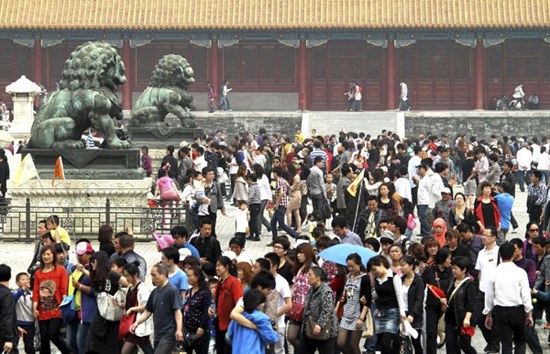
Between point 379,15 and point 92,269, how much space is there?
1311 inches

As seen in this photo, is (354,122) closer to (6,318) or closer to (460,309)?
(460,309)

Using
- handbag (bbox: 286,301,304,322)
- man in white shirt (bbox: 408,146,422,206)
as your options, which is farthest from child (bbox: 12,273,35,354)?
man in white shirt (bbox: 408,146,422,206)

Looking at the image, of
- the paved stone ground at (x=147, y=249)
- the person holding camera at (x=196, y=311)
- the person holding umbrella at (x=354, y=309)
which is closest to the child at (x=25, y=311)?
the person holding camera at (x=196, y=311)

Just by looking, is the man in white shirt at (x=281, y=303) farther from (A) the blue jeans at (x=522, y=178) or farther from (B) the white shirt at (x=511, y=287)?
(A) the blue jeans at (x=522, y=178)

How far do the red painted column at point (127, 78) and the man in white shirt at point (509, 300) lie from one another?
33286mm

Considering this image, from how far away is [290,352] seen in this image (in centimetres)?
1458

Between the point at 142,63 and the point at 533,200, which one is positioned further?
the point at 142,63

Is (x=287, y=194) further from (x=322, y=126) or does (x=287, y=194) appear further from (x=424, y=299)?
(x=322, y=126)

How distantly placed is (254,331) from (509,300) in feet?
9.22

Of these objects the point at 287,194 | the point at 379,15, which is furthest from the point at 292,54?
the point at 287,194

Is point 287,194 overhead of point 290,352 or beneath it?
overhead

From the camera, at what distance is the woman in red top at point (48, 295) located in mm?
13398

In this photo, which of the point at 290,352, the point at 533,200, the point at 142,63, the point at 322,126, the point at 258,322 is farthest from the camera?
the point at 142,63

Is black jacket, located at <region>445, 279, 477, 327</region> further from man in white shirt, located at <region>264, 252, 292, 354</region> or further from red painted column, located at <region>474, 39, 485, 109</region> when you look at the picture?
red painted column, located at <region>474, 39, 485, 109</region>
